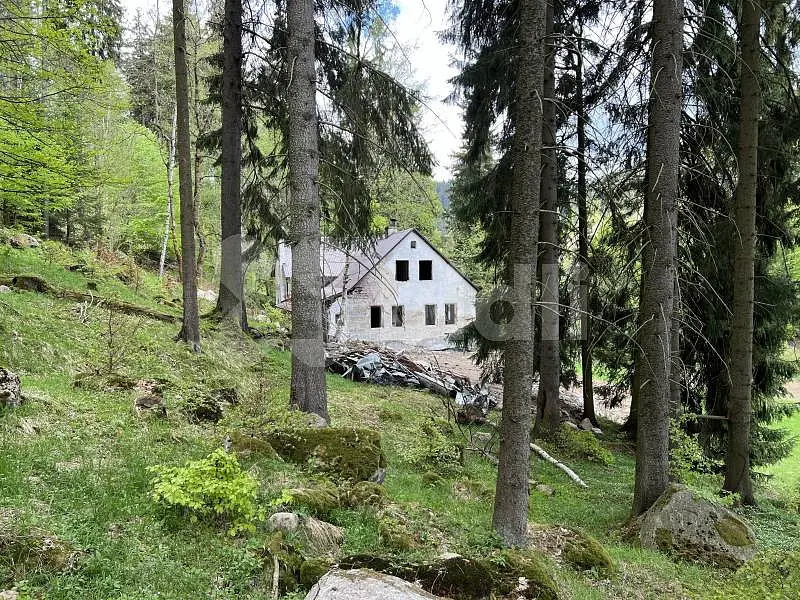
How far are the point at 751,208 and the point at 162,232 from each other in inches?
897

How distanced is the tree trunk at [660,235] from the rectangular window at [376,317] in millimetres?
21275

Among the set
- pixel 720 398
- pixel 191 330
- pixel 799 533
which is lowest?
pixel 799 533

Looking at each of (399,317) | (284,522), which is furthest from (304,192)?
(399,317)

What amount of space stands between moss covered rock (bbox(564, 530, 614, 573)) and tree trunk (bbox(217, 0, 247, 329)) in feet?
29.8

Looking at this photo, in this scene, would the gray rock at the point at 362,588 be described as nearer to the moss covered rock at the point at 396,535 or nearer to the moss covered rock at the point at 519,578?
the moss covered rock at the point at 519,578

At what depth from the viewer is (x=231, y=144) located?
11.8m

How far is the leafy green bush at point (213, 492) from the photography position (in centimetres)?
384

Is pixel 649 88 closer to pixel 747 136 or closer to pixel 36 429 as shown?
pixel 747 136

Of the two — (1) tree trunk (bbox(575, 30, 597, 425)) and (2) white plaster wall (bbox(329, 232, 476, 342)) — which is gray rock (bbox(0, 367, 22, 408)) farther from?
(2) white plaster wall (bbox(329, 232, 476, 342))

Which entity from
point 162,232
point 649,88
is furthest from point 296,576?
point 162,232

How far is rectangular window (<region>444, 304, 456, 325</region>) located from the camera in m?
30.5

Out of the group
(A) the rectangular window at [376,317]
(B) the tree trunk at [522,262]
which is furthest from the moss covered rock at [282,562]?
(A) the rectangular window at [376,317]

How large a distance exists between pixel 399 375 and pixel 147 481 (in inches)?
461

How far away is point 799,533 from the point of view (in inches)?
286
